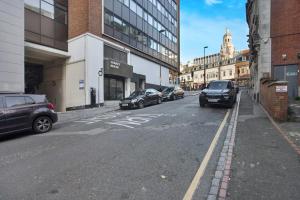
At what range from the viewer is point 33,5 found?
2019 centimetres

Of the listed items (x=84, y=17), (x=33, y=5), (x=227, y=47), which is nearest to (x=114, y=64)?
(x=84, y=17)

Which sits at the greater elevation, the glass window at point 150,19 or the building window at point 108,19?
the glass window at point 150,19

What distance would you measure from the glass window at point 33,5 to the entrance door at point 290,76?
18679 mm

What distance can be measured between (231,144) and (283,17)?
647 inches

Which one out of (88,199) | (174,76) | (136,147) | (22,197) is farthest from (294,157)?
(174,76)

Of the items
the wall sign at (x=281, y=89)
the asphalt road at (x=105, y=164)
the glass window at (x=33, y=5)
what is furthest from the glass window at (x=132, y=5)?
the asphalt road at (x=105, y=164)

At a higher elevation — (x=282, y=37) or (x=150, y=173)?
(x=282, y=37)

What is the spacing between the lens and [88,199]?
13.4ft

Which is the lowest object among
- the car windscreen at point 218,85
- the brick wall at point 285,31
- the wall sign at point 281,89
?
the wall sign at point 281,89

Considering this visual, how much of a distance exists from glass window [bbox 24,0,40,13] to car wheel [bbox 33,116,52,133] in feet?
40.5

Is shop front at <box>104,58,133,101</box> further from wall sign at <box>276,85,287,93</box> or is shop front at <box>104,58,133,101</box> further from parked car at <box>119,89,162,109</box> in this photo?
wall sign at <box>276,85,287,93</box>

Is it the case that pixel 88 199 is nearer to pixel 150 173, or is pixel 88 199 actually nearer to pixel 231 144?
pixel 150 173

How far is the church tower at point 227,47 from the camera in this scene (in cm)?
11325

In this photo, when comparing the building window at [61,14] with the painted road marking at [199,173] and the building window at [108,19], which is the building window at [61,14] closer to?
the building window at [108,19]
